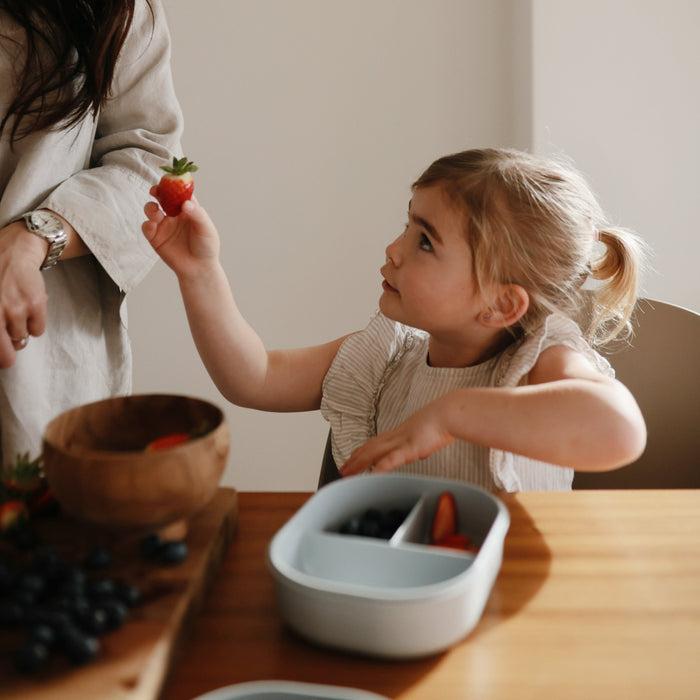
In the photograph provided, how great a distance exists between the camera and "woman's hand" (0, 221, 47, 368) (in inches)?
39.1

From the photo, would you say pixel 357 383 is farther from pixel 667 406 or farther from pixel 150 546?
pixel 150 546

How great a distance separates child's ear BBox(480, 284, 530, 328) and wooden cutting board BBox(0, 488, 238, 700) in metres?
0.56

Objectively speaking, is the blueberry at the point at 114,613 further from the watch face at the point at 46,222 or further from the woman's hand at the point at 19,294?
the watch face at the point at 46,222

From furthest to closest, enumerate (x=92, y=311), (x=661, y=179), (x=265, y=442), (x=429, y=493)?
(x=265, y=442), (x=661, y=179), (x=92, y=311), (x=429, y=493)

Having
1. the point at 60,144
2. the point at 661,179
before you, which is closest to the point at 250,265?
the point at 661,179

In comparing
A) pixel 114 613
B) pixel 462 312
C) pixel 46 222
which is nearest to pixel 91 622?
pixel 114 613

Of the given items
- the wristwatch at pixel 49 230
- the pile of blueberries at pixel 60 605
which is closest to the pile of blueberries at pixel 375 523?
the pile of blueberries at pixel 60 605

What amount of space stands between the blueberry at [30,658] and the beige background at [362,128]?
6.27ft

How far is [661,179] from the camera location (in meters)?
2.13

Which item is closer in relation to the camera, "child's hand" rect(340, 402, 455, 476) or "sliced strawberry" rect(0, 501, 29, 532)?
"sliced strawberry" rect(0, 501, 29, 532)

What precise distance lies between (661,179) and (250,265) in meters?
1.27

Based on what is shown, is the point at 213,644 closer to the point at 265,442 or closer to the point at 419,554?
the point at 419,554

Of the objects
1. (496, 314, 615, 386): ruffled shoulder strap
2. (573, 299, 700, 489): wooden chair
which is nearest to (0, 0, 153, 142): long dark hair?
(496, 314, 615, 386): ruffled shoulder strap

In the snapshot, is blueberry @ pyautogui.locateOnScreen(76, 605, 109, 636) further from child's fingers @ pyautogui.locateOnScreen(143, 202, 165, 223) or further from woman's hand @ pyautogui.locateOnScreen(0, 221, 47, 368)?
child's fingers @ pyautogui.locateOnScreen(143, 202, 165, 223)
